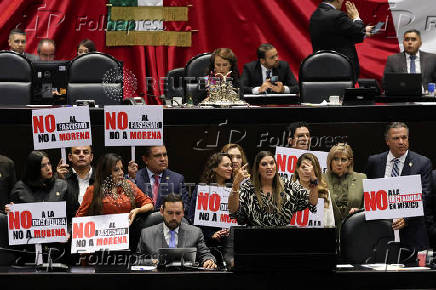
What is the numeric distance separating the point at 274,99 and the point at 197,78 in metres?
0.88

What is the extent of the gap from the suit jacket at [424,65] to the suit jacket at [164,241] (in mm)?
4270

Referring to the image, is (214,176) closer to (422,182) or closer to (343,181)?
(343,181)

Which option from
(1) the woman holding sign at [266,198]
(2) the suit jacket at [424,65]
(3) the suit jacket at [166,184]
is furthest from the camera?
(2) the suit jacket at [424,65]

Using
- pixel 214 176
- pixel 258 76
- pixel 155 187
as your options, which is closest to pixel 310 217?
pixel 214 176

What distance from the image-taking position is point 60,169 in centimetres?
693

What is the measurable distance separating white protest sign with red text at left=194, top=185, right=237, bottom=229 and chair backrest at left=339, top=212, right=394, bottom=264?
35.8 inches

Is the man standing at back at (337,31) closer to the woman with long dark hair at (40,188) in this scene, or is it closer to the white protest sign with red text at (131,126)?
the white protest sign with red text at (131,126)

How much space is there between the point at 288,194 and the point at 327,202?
141cm

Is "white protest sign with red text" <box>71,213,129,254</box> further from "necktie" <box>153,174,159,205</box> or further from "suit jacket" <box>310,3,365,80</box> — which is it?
"suit jacket" <box>310,3,365,80</box>

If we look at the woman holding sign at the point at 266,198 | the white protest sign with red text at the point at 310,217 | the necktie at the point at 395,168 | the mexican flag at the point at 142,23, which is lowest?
the white protest sign with red text at the point at 310,217

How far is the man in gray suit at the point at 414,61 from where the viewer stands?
9.61m

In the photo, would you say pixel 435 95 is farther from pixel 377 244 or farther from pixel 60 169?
pixel 60 169

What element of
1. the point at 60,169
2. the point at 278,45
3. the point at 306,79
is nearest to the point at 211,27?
the point at 278,45

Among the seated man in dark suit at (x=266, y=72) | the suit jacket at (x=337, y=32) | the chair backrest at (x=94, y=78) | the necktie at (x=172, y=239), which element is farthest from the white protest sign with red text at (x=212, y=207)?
the suit jacket at (x=337, y=32)
